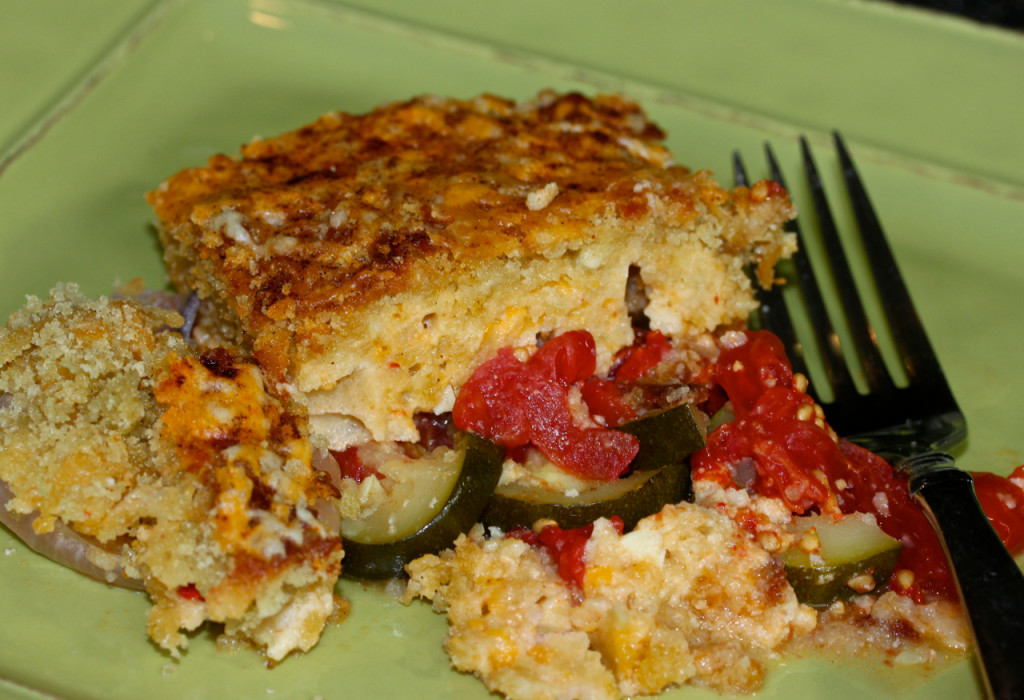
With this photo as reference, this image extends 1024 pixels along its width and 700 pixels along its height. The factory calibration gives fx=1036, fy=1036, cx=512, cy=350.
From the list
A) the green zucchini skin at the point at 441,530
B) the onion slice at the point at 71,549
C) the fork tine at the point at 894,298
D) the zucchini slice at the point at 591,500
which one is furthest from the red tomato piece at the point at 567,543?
the fork tine at the point at 894,298

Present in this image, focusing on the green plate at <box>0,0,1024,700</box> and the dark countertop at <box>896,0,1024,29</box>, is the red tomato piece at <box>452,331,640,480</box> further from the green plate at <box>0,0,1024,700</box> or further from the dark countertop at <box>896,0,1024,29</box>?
the dark countertop at <box>896,0,1024,29</box>

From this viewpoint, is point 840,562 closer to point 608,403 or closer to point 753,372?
point 753,372

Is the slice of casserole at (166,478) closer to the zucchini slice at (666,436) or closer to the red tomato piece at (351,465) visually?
the red tomato piece at (351,465)

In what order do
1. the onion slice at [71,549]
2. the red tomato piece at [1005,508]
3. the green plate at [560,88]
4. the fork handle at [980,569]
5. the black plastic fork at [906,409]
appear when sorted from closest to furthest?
the fork handle at [980,569], the black plastic fork at [906,409], the onion slice at [71,549], the red tomato piece at [1005,508], the green plate at [560,88]

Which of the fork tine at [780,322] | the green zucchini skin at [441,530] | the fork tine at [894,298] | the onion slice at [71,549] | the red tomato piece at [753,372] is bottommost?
the onion slice at [71,549]

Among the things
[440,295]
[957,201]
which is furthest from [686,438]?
[957,201]

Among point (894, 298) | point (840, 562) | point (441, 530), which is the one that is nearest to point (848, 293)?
point (894, 298)

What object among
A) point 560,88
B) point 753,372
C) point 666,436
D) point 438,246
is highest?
point 560,88
